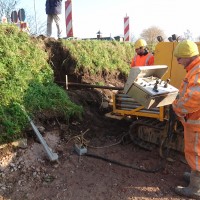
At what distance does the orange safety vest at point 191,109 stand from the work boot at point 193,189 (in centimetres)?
14

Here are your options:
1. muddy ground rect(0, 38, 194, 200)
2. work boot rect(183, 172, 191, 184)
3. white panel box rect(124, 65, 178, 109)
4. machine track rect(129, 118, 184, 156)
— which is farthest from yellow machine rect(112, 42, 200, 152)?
white panel box rect(124, 65, 178, 109)

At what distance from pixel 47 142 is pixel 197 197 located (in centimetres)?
269

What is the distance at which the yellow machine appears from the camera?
5.55 metres

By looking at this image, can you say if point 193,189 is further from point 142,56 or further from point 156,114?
point 142,56

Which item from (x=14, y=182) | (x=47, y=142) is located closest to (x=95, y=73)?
(x=47, y=142)

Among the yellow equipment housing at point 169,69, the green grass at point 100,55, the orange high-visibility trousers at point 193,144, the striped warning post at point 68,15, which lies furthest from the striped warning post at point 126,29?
the orange high-visibility trousers at point 193,144

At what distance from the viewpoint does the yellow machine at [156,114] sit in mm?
5551

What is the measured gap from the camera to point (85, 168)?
193 inches

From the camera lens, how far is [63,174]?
4.68m

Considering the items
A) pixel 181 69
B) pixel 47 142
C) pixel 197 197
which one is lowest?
pixel 197 197

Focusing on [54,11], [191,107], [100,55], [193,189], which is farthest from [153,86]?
[54,11]

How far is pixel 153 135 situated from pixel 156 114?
564mm

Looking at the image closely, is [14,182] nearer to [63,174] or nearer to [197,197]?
[63,174]

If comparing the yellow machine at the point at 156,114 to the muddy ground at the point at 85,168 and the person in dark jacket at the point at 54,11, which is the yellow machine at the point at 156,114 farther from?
the person in dark jacket at the point at 54,11
